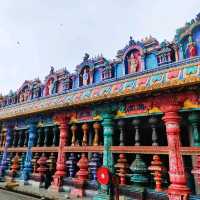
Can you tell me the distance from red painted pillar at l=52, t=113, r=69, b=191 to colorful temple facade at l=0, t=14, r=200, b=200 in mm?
38

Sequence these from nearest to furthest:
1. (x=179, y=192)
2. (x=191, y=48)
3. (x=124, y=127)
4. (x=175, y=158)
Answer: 1. (x=179, y=192)
2. (x=175, y=158)
3. (x=124, y=127)
4. (x=191, y=48)

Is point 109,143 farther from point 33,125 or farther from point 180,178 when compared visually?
point 33,125

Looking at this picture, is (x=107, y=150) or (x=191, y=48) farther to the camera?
(x=191, y=48)

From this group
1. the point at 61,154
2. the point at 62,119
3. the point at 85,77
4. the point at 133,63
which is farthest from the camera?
the point at 85,77

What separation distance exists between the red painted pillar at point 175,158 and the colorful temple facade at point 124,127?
0.02 metres

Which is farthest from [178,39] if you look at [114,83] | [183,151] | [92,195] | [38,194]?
[38,194]

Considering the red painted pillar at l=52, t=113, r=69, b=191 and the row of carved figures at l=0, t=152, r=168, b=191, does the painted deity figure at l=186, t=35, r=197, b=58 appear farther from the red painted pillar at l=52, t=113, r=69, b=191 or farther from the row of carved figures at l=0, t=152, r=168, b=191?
the red painted pillar at l=52, t=113, r=69, b=191

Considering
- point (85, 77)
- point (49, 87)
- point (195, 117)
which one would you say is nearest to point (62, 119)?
point (85, 77)

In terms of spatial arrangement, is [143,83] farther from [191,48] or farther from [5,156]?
[5,156]

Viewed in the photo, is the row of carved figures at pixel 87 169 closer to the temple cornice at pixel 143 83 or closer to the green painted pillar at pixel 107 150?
the green painted pillar at pixel 107 150

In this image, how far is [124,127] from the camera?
26.8ft

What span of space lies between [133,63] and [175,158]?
549 centimetres

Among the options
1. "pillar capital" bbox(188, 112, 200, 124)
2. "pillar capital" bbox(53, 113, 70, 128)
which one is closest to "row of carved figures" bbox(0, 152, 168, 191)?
"pillar capital" bbox(53, 113, 70, 128)

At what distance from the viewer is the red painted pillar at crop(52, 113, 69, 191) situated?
8.62 m
